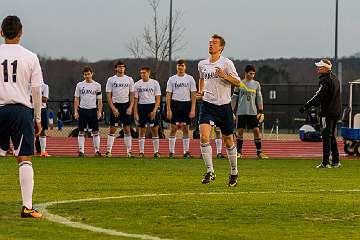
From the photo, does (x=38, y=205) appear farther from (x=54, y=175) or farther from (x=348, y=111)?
(x=348, y=111)

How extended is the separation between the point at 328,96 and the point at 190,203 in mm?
9824

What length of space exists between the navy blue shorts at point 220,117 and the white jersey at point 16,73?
5510mm

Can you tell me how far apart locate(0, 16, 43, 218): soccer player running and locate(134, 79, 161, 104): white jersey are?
1442cm

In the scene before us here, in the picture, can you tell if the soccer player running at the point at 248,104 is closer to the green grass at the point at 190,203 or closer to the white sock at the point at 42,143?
the green grass at the point at 190,203

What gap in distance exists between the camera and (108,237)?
30.0 feet

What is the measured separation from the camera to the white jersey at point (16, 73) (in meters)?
10.8

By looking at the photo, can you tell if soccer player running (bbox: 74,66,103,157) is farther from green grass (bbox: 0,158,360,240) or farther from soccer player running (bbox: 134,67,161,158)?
green grass (bbox: 0,158,360,240)

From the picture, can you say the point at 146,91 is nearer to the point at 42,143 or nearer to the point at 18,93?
the point at 42,143

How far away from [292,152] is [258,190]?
17363 millimetres

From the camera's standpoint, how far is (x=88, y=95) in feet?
82.1

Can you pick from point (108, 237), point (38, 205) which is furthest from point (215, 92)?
point (108, 237)

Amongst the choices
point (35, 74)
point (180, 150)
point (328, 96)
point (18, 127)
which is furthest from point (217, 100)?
point (180, 150)

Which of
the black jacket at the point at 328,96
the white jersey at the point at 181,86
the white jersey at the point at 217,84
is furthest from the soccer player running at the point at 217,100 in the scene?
the white jersey at the point at 181,86

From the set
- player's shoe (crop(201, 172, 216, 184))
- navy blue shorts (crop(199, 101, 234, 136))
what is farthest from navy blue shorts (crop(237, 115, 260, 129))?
player's shoe (crop(201, 172, 216, 184))
